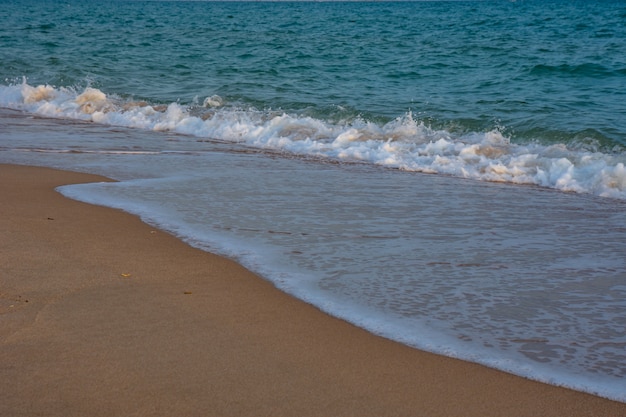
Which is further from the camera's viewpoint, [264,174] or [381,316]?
[264,174]

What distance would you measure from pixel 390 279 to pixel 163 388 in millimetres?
1930

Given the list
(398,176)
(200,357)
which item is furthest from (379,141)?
(200,357)

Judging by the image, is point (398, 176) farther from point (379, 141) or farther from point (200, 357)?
point (200, 357)

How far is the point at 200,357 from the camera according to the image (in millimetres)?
3541

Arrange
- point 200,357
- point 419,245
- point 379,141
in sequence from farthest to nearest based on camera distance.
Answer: point 379,141 → point 419,245 → point 200,357

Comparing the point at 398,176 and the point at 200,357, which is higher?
the point at 398,176

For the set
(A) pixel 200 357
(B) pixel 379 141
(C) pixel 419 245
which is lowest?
(A) pixel 200 357

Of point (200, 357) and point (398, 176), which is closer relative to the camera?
point (200, 357)

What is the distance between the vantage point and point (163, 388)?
3.22 meters

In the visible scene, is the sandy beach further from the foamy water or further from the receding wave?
the receding wave

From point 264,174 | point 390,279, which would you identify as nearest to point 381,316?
point 390,279

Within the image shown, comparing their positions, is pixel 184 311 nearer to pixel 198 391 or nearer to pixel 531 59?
pixel 198 391

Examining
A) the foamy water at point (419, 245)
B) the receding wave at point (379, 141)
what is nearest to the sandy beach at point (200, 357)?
the foamy water at point (419, 245)

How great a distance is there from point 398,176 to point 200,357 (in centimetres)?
555
